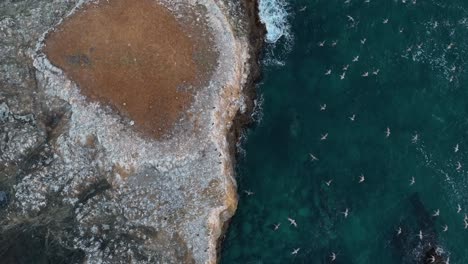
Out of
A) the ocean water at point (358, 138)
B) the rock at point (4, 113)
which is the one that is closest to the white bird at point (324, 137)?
the ocean water at point (358, 138)

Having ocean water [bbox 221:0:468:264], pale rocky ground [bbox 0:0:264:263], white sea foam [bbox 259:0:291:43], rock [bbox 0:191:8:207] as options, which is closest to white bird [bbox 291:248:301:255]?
ocean water [bbox 221:0:468:264]

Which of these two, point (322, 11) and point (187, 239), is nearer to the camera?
point (187, 239)

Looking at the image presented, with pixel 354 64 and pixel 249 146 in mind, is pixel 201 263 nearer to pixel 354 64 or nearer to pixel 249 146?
pixel 249 146

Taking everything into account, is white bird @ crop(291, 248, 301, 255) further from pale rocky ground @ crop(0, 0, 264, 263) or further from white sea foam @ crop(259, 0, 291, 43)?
white sea foam @ crop(259, 0, 291, 43)

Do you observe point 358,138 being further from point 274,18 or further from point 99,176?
point 99,176

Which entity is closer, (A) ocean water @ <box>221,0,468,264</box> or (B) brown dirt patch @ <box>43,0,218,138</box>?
(B) brown dirt patch @ <box>43,0,218,138</box>

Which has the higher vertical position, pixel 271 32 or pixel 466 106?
pixel 271 32

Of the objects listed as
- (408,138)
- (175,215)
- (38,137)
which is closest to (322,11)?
(408,138)
